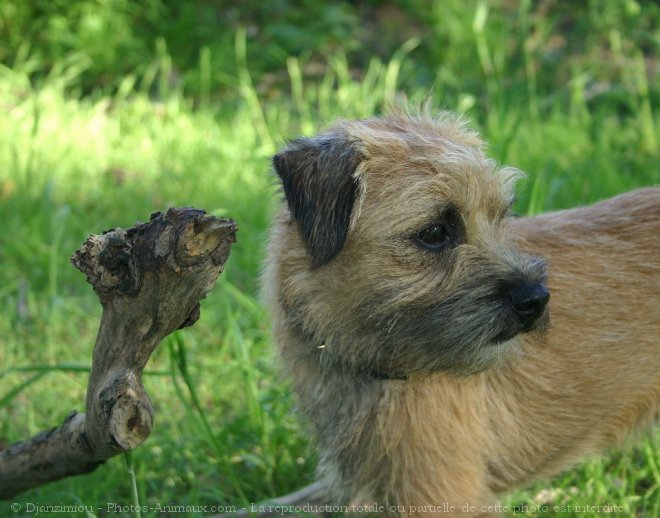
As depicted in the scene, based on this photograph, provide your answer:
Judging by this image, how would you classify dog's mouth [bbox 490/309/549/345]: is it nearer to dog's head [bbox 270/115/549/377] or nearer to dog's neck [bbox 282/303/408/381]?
dog's head [bbox 270/115/549/377]

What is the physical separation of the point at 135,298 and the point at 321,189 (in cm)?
76

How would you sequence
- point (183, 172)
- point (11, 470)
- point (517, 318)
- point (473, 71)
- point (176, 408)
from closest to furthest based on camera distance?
point (517, 318)
point (11, 470)
point (176, 408)
point (183, 172)
point (473, 71)

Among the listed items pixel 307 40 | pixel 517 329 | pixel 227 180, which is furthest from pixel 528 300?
pixel 307 40

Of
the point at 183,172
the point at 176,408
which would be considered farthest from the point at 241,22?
the point at 176,408

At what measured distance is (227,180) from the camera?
6.28 meters

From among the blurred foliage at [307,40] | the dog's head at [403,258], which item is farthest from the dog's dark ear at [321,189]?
the blurred foliage at [307,40]

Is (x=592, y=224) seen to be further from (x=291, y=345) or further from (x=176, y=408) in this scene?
(x=176, y=408)

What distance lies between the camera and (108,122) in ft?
23.7

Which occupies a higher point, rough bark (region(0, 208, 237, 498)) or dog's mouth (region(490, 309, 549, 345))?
rough bark (region(0, 208, 237, 498))

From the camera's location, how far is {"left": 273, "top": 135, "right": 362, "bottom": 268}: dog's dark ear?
2.81 metres

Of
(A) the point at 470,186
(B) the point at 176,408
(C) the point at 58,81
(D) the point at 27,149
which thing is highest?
(C) the point at 58,81

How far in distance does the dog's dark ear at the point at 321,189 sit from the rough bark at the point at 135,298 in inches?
19.3

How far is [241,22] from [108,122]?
2748mm

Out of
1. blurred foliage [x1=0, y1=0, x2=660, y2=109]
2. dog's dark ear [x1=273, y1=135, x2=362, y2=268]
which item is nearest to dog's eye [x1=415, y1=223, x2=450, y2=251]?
dog's dark ear [x1=273, y1=135, x2=362, y2=268]
